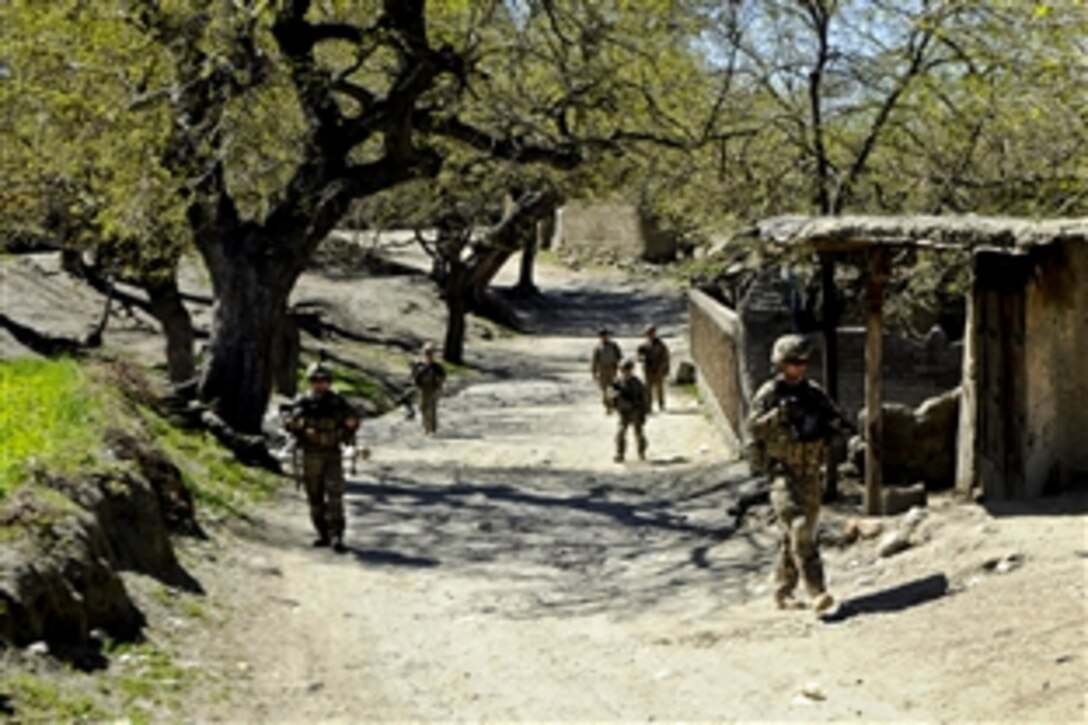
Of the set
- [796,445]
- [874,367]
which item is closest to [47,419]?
[796,445]

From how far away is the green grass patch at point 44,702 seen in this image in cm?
823

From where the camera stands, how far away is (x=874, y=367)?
46.4 feet

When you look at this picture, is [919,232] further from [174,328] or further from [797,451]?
[174,328]

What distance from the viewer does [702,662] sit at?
33.7ft

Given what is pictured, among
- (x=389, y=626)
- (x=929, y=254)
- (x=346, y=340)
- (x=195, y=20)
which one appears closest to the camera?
(x=389, y=626)

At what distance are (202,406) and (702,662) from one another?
10564mm

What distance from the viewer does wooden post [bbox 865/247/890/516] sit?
46.1 feet

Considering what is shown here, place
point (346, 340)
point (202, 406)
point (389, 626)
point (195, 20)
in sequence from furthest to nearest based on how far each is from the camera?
point (346, 340) < point (202, 406) < point (195, 20) < point (389, 626)

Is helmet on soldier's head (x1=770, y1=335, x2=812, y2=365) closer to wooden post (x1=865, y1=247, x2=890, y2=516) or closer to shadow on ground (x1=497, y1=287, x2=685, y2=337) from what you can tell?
wooden post (x1=865, y1=247, x2=890, y2=516)

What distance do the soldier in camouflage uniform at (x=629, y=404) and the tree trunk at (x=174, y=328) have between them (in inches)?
247

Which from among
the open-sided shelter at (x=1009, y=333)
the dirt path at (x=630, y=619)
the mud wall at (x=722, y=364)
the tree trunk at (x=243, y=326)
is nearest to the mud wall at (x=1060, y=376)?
the open-sided shelter at (x=1009, y=333)

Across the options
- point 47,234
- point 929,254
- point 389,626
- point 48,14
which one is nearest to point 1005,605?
point 389,626

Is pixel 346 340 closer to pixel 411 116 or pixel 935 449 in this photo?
pixel 411 116

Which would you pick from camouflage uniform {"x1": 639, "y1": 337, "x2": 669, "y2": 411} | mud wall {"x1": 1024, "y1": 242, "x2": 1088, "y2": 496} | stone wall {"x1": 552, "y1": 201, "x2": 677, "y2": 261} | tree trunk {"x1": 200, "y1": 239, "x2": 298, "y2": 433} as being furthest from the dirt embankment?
stone wall {"x1": 552, "y1": 201, "x2": 677, "y2": 261}
